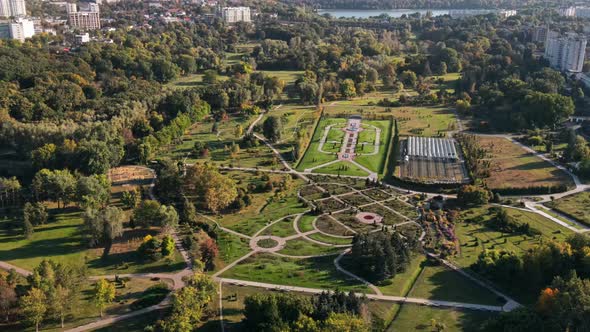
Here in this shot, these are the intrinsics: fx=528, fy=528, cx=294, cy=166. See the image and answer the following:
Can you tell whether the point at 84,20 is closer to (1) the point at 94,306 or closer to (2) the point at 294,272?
(1) the point at 94,306

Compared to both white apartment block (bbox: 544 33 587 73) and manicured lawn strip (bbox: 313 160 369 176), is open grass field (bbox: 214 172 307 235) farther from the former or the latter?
white apartment block (bbox: 544 33 587 73)

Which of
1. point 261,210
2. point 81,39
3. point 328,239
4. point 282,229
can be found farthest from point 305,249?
point 81,39

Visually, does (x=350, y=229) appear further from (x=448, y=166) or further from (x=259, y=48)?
(x=259, y=48)

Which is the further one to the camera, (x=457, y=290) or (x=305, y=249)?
(x=305, y=249)

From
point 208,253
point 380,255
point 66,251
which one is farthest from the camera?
point 66,251

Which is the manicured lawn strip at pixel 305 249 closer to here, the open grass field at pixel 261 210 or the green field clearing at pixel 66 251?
the open grass field at pixel 261 210

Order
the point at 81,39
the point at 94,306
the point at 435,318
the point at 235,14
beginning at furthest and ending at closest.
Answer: the point at 235,14
the point at 81,39
the point at 94,306
the point at 435,318

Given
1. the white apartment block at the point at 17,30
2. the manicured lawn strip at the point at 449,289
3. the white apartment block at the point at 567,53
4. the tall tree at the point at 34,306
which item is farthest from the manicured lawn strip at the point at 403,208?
the white apartment block at the point at 17,30
